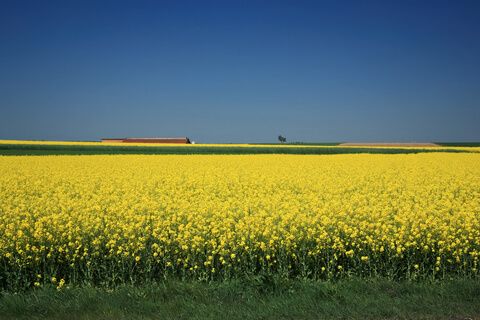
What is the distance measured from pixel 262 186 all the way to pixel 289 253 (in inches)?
252

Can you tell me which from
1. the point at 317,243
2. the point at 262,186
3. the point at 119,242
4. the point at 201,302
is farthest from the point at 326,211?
the point at 262,186

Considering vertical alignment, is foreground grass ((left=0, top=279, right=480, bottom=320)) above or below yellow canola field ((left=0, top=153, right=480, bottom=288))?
below

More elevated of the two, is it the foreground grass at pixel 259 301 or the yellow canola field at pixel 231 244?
the yellow canola field at pixel 231 244

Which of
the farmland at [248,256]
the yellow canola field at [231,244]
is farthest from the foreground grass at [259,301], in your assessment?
the yellow canola field at [231,244]

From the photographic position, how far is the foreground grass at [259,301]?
Result: 5410 millimetres

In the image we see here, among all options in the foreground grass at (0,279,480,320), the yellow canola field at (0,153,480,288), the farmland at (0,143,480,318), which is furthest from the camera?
the yellow canola field at (0,153,480,288)

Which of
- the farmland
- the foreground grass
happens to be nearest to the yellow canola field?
the farmland

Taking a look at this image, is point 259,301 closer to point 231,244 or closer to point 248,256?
point 231,244

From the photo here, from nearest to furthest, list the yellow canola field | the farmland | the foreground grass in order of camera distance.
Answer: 1. the foreground grass
2. the farmland
3. the yellow canola field

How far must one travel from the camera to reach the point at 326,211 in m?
8.27

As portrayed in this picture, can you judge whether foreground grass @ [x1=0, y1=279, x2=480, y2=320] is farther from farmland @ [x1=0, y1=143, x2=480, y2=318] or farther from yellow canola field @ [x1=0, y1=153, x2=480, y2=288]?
yellow canola field @ [x1=0, y1=153, x2=480, y2=288]

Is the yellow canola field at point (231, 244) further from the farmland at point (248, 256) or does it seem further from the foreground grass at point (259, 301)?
the foreground grass at point (259, 301)

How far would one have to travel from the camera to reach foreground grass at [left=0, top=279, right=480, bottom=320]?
5410mm

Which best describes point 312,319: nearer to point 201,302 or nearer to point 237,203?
point 201,302
